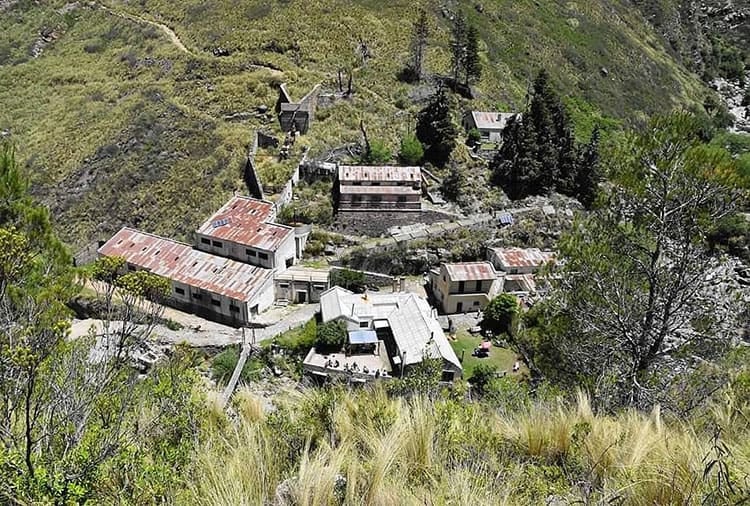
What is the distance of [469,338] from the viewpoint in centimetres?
2509

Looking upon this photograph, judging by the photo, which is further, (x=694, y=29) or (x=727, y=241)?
(x=694, y=29)

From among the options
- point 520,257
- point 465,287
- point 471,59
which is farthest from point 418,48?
point 465,287

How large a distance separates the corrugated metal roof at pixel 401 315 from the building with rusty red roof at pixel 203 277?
3.01m

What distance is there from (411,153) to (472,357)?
14316 mm


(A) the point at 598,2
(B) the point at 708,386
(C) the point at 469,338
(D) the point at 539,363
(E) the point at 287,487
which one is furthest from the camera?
(A) the point at 598,2

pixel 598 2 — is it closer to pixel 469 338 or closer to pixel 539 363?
pixel 469 338

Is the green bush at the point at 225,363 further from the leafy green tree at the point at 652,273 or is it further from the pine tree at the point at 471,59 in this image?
the pine tree at the point at 471,59

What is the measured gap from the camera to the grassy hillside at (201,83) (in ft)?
116

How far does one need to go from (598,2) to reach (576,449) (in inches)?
3400

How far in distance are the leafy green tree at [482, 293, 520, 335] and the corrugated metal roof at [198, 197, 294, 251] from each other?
9.83 meters

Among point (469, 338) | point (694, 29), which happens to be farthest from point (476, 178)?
point (694, 29)

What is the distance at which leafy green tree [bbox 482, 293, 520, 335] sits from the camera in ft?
81.1

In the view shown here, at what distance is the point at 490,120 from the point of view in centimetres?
3900

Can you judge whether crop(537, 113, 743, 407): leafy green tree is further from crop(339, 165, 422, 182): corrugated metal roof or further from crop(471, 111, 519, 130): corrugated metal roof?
crop(471, 111, 519, 130): corrugated metal roof
